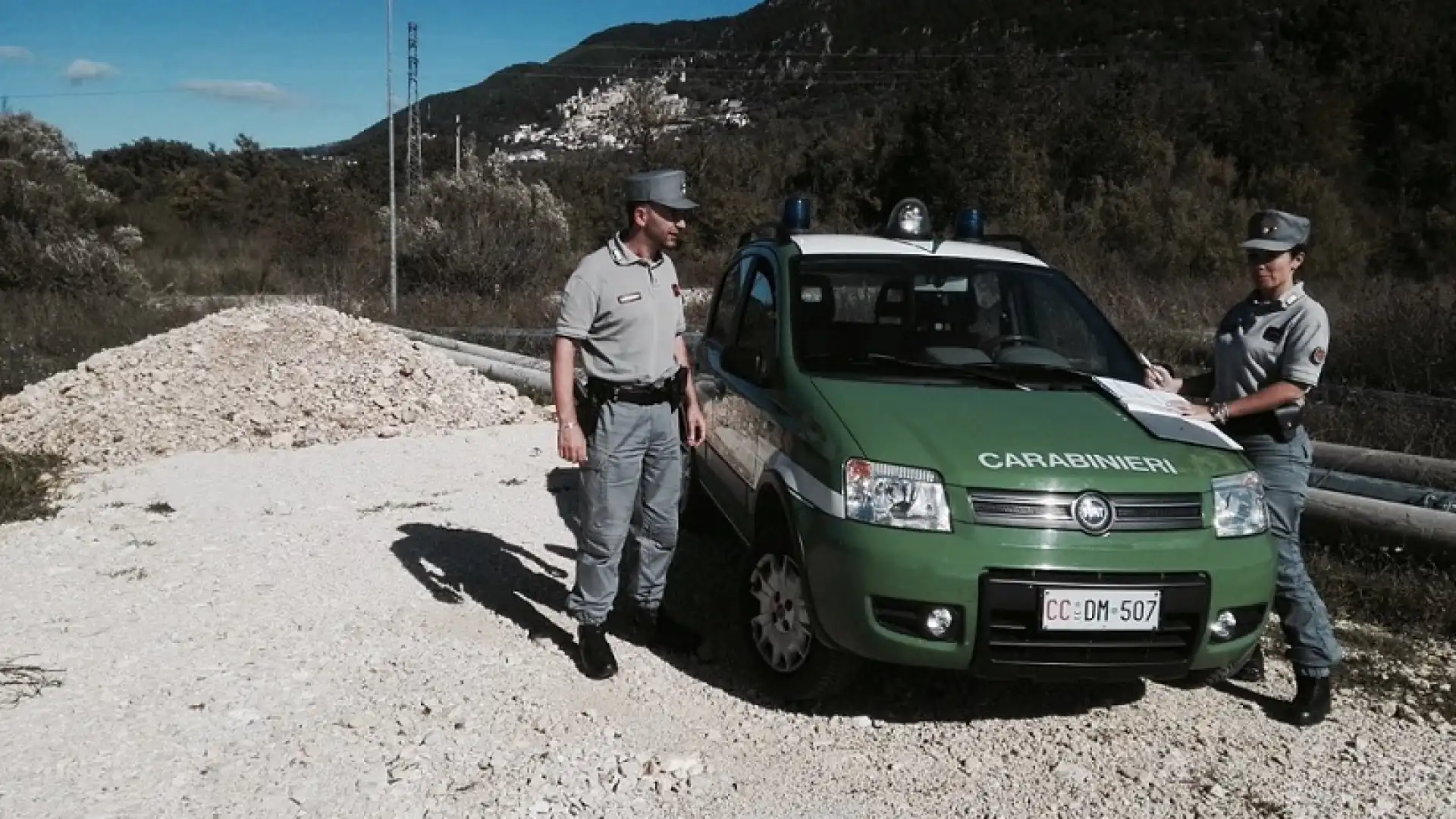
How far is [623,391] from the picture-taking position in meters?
4.54

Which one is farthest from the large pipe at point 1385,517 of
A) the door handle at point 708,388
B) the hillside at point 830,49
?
the hillside at point 830,49

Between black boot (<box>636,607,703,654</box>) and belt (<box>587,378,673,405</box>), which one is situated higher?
belt (<box>587,378,673,405</box>)

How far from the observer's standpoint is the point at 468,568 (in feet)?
20.5

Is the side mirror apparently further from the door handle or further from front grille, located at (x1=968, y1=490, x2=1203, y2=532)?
front grille, located at (x1=968, y1=490, x2=1203, y2=532)

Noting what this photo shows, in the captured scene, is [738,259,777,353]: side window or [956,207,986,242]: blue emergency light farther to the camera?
[956,207,986,242]: blue emergency light

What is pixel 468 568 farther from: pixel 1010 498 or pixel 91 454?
pixel 91 454

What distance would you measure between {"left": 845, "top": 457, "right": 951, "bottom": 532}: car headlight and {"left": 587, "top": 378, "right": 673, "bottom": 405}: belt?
1027 millimetres

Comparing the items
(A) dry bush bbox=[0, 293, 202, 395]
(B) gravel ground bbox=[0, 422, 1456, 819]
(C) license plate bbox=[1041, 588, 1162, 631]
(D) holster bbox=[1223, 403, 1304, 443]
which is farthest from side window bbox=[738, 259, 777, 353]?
(A) dry bush bbox=[0, 293, 202, 395]

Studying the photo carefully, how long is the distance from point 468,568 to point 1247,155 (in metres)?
42.7

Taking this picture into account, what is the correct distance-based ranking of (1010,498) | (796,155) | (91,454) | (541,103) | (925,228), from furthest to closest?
(541,103), (796,155), (91,454), (925,228), (1010,498)

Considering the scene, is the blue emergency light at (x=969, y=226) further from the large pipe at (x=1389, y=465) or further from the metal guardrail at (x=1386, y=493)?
the large pipe at (x=1389, y=465)

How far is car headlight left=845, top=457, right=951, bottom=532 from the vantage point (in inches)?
149

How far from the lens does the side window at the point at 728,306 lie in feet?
19.7

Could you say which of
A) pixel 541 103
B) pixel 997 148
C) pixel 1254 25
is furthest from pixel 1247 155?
pixel 541 103
